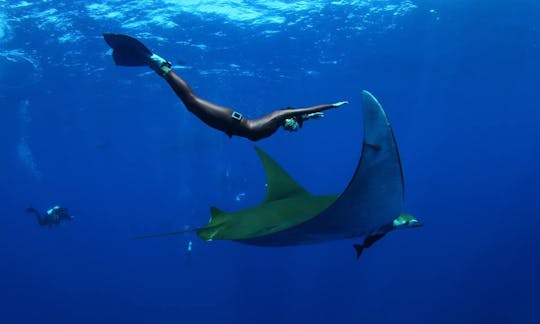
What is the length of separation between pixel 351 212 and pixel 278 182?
7.29ft

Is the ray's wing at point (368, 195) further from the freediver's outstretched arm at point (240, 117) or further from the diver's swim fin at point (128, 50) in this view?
the diver's swim fin at point (128, 50)

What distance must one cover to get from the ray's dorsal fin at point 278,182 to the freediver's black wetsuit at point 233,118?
3.45 feet

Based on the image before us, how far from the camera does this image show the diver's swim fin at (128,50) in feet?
16.0

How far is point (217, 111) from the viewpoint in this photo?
15.5 feet

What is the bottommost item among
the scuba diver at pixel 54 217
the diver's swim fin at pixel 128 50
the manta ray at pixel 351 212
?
the scuba diver at pixel 54 217

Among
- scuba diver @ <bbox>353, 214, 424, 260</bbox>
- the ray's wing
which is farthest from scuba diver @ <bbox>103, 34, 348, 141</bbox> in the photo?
scuba diver @ <bbox>353, 214, 424, 260</bbox>

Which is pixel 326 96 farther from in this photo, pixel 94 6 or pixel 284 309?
pixel 94 6

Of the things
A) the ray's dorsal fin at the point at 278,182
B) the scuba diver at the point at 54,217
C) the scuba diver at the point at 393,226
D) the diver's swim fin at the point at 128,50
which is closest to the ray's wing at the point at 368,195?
the scuba diver at the point at 393,226

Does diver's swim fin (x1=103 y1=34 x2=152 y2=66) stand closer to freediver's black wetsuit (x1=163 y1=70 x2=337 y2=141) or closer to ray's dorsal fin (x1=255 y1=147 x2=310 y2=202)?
freediver's black wetsuit (x1=163 y1=70 x2=337 y2=141)

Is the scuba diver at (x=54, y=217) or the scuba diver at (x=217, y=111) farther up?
the scuba diver at (x=217, y=111)

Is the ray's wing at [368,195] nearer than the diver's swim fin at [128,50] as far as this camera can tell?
Yes

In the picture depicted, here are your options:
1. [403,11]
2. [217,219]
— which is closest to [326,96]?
[403,11]

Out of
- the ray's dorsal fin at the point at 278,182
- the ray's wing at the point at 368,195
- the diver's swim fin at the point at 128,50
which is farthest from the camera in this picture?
the ray's dorsal fin at the point at 278,182

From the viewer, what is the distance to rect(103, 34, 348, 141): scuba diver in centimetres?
454
